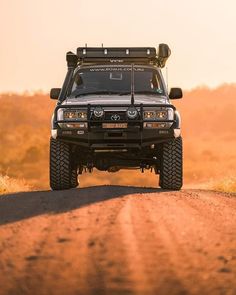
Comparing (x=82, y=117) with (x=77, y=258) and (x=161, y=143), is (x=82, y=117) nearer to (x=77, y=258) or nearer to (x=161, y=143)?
(x=161, y=143)

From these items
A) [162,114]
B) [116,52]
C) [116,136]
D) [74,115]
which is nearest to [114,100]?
[116,136]

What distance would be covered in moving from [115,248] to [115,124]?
6374 mm

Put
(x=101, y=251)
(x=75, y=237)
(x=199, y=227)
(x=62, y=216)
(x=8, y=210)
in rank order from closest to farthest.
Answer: (x=101, y=251) → (x=75, y=237) → (x=199, y=227) → (x=62, y=216) → (x=8, y=210)

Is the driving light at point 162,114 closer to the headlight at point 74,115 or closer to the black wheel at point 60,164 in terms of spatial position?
the headlight at point 74,115

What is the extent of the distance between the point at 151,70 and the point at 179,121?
181cm

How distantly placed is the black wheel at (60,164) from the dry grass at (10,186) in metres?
2.64

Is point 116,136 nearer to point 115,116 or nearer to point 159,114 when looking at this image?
point 115,116

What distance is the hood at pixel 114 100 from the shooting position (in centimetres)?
1274

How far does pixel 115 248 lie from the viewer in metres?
6.35

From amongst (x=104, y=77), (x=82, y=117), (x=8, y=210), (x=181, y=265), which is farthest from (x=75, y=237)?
(x=104, y=77)

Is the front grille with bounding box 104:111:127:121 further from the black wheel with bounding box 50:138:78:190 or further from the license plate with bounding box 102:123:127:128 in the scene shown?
the black wheel with bounding box 50:138:78:190

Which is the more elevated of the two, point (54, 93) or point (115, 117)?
point (54, 93)

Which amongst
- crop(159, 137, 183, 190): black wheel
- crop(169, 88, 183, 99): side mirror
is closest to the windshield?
crop(169, 88, 183, 99): side mirror

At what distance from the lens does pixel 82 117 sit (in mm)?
12602
